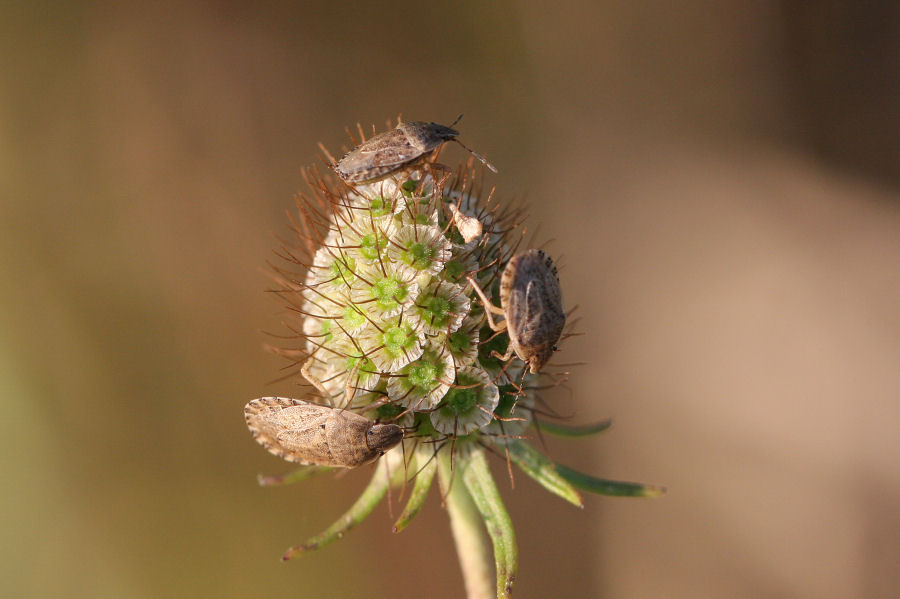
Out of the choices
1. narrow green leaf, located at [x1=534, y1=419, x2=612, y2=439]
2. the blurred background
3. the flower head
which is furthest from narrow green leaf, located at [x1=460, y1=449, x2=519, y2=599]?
the blurred background

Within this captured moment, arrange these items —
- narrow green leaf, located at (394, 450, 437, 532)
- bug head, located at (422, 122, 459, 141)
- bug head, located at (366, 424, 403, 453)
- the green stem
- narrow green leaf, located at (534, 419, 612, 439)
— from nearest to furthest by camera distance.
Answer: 1. bug head, located at (366, 424, 403, 453)
2. narrow green leaf, located at (394, 450, 437, 532)
3. bug head, located at (422, 122, 459, 141)
4. the green stem
5. narrow green leaf, located at (534, 419, 612, 439)

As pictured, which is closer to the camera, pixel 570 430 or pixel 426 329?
pixel 426 329

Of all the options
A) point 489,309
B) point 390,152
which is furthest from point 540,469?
point 390,152

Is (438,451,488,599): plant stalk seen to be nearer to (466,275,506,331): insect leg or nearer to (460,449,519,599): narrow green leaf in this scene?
(460,449,519,599): narrow green leaf

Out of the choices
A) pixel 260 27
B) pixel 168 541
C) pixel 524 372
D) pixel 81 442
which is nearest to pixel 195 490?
pixel 168 541

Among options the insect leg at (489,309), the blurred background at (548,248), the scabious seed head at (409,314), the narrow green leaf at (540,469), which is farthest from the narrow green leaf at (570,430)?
the blurred background at (548,248)

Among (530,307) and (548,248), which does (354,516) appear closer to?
(530,307)
